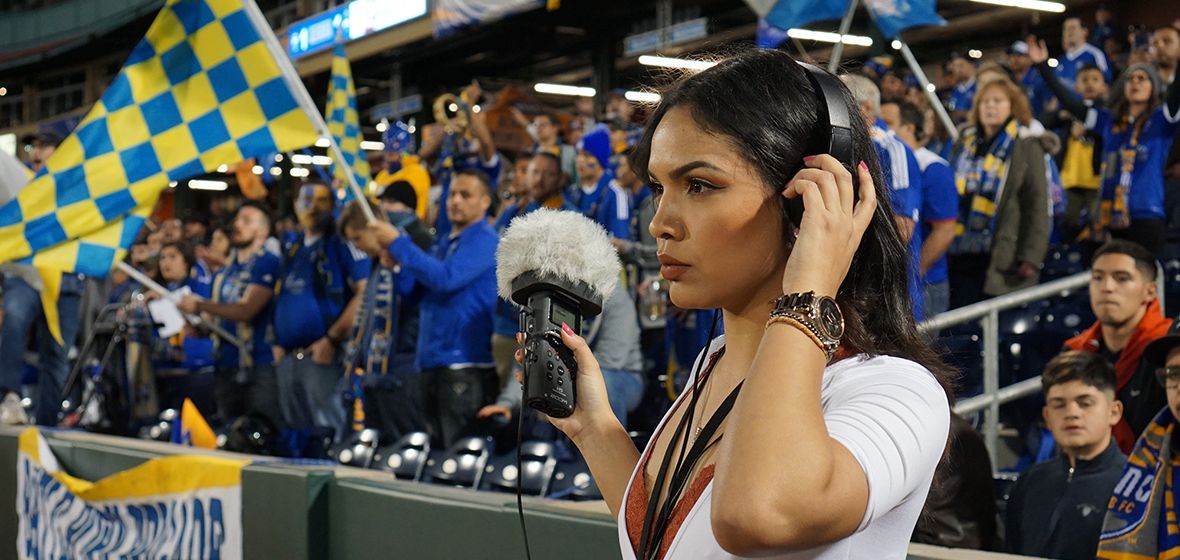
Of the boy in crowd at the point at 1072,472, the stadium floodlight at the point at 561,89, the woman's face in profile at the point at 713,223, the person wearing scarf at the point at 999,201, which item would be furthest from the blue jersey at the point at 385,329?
the stadium floodlight at the point at 561,89

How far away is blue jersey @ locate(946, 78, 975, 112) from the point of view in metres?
10.4

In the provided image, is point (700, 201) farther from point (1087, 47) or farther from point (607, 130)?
point (1087, 47)

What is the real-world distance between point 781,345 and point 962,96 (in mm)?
9788

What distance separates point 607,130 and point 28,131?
26.4 metres

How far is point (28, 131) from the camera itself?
102 ft

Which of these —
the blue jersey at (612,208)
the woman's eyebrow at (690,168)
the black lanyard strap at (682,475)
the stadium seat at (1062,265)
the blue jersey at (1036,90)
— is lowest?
the black lanyard strap at (682,475)

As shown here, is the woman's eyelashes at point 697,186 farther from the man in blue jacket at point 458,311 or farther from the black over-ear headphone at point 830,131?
the man in blue jacket at point 458,311

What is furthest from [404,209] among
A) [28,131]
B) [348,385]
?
[28,131]

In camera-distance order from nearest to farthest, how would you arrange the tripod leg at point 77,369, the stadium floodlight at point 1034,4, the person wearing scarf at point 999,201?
the person wearing scarf at point 999,201
the tripod leg at point 77,369
the stadium floodlight at point 1034,4

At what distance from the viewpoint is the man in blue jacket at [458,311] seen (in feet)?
19.8

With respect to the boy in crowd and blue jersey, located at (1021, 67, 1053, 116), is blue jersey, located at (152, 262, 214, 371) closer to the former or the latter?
blue jersey, located at (1021, 67, 1053, 116)

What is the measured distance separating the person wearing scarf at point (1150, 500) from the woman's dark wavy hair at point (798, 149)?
174 cm

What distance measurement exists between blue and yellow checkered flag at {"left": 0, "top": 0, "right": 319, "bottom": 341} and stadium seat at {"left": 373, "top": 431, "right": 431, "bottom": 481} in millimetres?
1478

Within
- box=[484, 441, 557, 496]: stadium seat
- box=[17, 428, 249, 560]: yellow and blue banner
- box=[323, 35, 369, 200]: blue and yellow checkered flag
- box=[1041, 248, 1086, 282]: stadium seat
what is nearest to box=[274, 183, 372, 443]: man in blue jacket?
box=[323, 35, 369, 200]: blue and yellow checkered flag
